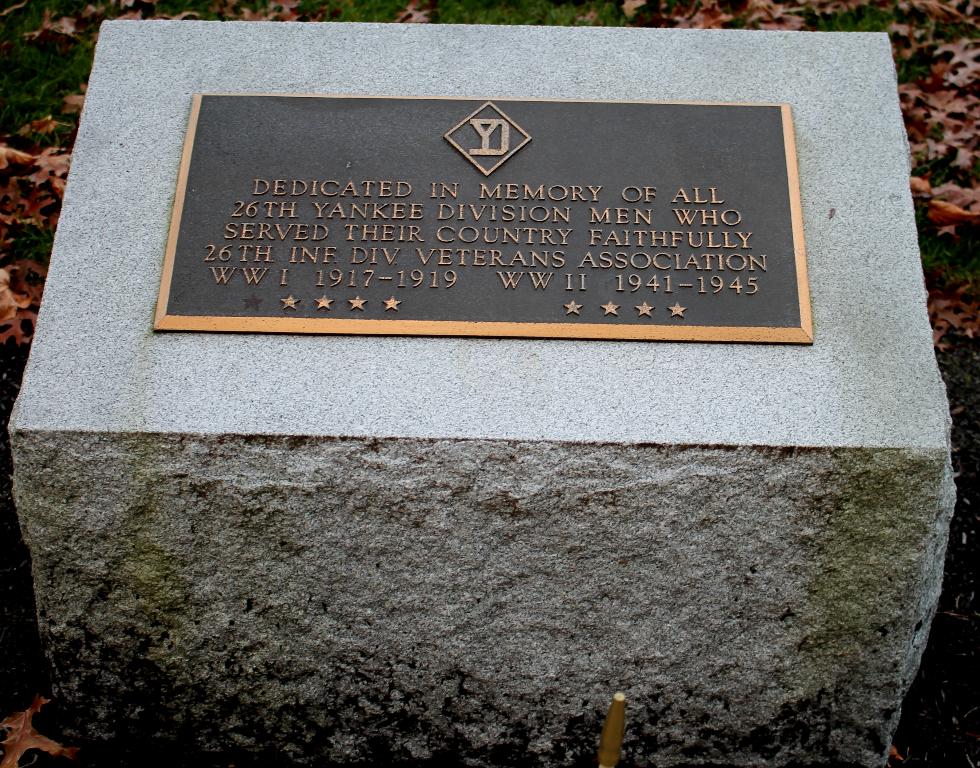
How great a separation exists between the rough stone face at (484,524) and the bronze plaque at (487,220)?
0.09 m

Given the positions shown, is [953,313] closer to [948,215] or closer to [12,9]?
[948,215]

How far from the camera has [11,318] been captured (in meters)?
4.21

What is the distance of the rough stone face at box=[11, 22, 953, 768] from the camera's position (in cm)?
276

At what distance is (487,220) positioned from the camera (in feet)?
10.2

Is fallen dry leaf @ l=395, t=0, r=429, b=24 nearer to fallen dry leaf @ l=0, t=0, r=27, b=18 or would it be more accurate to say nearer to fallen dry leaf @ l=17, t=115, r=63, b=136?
fallen dry leaf @ l=17, t=115, r=63, b=136

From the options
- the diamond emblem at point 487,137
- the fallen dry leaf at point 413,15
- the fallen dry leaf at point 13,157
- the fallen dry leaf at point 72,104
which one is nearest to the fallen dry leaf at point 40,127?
the fallen dry leaf at point 72,104

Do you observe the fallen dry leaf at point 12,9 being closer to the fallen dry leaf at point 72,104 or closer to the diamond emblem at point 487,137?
the fallen dry leaf at point 72,104

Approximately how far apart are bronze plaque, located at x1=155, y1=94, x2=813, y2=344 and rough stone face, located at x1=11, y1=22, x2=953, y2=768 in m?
0.09

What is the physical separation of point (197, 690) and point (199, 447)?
765mm

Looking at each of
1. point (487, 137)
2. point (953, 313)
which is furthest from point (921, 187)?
point (487, 137)

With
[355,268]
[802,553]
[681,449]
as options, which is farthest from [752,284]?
[355,268]

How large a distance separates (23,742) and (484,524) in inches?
60.9

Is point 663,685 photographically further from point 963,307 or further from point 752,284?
point 963,307

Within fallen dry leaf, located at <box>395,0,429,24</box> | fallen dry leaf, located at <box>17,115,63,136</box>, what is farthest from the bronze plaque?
fallen dry leaf, located at <box>395,0,429,24</box>
